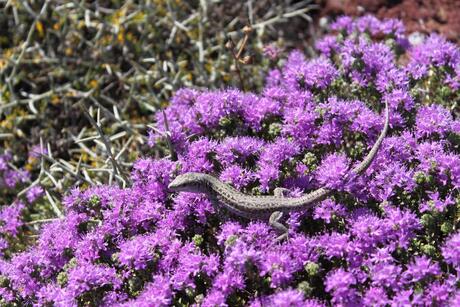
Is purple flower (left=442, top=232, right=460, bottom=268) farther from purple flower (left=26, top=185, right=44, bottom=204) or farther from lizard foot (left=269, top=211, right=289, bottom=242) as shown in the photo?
purple flower (left=26, top=185, right=44, bottom=204)

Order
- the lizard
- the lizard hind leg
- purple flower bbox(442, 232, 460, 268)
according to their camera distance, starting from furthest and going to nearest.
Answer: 1. the lizard
2. the lizard hind leg
3. purple flower bbox(442, 232, 460, 268)

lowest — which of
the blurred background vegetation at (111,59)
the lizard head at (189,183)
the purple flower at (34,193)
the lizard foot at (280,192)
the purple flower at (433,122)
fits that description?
the purple flower at (34,193)

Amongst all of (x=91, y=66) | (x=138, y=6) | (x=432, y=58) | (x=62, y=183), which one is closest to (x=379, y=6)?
(x=432, y=58)

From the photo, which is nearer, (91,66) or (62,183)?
(62,183)

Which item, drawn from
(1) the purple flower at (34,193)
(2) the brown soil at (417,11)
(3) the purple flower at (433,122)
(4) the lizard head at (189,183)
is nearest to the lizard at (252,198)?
(4) the lizard head at (189,183)

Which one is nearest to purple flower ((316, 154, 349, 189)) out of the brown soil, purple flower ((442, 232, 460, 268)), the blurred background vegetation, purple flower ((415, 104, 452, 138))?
purple flower ((415, 104, 452, 138))

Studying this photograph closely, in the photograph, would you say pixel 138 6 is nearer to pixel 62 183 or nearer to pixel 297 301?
pixel 62 183

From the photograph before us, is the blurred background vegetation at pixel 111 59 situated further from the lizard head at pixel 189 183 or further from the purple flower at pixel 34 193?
the lizard head at pixel 189 183
